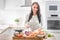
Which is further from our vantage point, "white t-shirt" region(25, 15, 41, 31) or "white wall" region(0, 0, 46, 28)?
"white wall" region(0, 0, 46, 28)

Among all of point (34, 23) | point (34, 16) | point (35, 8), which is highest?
point (35, 8)

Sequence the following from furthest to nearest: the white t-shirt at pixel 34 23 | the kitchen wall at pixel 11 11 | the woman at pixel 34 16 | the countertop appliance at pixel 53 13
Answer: the kitchen wall at pixel 11 11 < the countertop appliance at pixel 53 13 < the woman at pixel 34 16 < the white t-shirt at pixel 34 23

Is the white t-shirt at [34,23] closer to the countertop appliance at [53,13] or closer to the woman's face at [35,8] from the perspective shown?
the woman's face at [35,8]

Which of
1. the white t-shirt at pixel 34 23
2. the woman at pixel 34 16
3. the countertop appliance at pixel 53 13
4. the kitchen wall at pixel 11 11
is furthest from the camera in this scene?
the kitchen wall at pixel 11 11

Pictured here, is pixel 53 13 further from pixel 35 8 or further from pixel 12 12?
pixel 12 12

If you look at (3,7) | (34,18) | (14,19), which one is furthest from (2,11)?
(34,18)

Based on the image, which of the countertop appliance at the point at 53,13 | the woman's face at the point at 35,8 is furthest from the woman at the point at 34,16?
the countertop appliance at the point at 53,13

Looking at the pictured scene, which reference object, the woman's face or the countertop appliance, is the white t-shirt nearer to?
the woman's face

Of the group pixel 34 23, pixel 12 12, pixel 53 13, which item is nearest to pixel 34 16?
pixel 34 23

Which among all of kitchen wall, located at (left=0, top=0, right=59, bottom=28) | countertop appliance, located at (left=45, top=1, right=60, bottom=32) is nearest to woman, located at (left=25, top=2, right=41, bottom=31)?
countertop appliance, located at (left=45, top=1, right=60, bottom=32)

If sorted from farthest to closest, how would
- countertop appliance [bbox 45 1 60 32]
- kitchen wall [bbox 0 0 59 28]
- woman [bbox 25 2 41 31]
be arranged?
kitchen wall [bbox 0 0 59 28], countertop appliance [bbox 45 1 60 32], woman [bbox 25 2 41 31]

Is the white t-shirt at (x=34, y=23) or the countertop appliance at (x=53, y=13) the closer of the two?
the white t-shirt at (x=34, y=23)

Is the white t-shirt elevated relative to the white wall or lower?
lower

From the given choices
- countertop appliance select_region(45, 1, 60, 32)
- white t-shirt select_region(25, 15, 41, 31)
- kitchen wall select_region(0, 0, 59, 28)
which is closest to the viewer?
white t-shirt select_region(25, 15, 41, 31)
